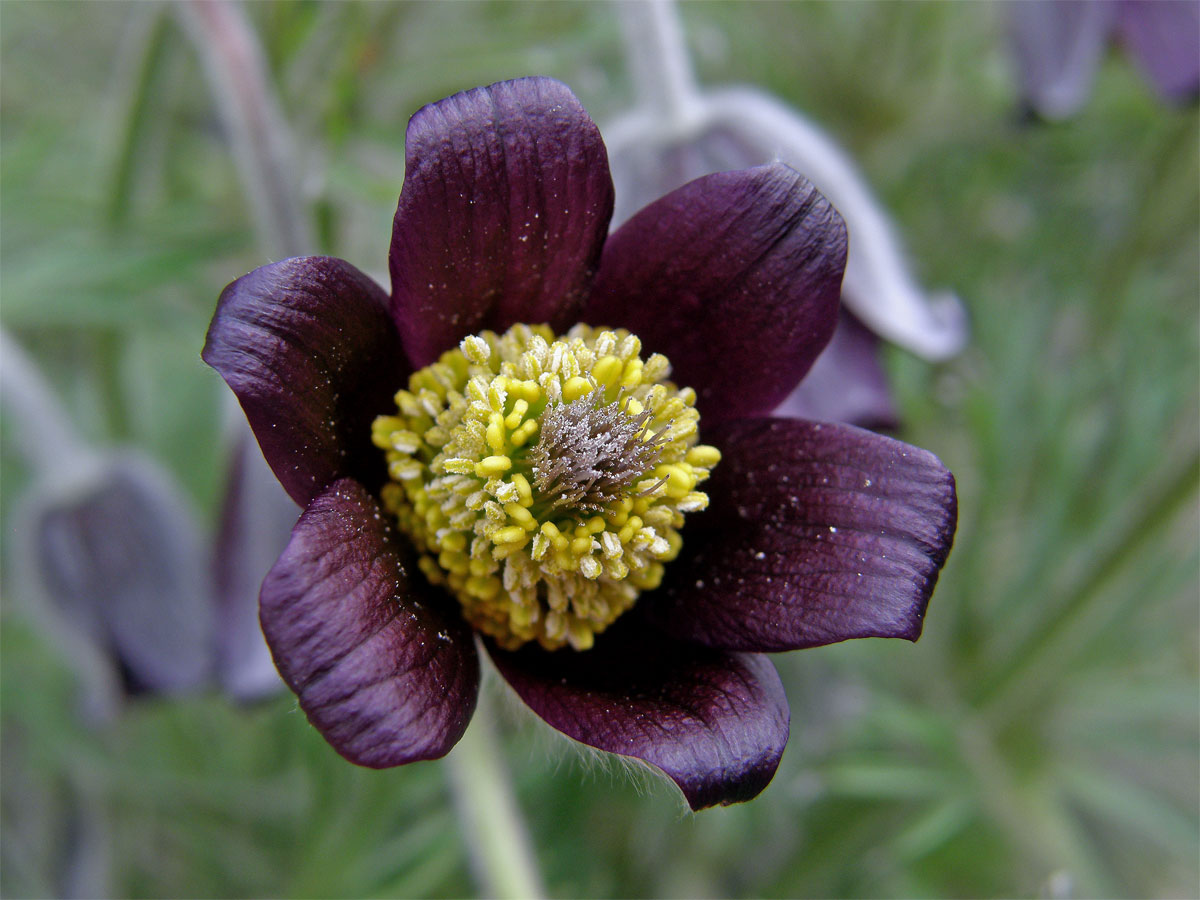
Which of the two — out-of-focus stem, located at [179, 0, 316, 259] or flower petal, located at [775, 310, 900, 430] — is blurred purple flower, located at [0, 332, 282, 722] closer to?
out-of-focus stem, located at [179, 0, 316, 259]

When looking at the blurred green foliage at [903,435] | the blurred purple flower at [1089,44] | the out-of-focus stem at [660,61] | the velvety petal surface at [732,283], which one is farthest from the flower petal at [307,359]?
the blurred purple flower at [1089,44]

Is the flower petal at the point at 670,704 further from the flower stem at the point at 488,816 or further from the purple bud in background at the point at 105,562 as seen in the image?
the purple bud in background at the point at 105,562

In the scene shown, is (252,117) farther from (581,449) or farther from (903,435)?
(903,435)

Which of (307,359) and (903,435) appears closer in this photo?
(307,359)

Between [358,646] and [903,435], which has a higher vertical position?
[358,646]

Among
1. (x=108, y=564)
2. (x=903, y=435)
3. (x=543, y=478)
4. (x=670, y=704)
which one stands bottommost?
(x=903, y=435)

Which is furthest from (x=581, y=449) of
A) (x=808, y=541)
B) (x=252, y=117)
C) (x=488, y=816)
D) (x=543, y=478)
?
(x=252, y=117)

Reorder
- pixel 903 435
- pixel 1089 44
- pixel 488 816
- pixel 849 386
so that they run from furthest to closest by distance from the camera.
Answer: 1. pixel 903 435
2. pixel 1089 44
3. pixel 849 386
4. pixel 488 816
